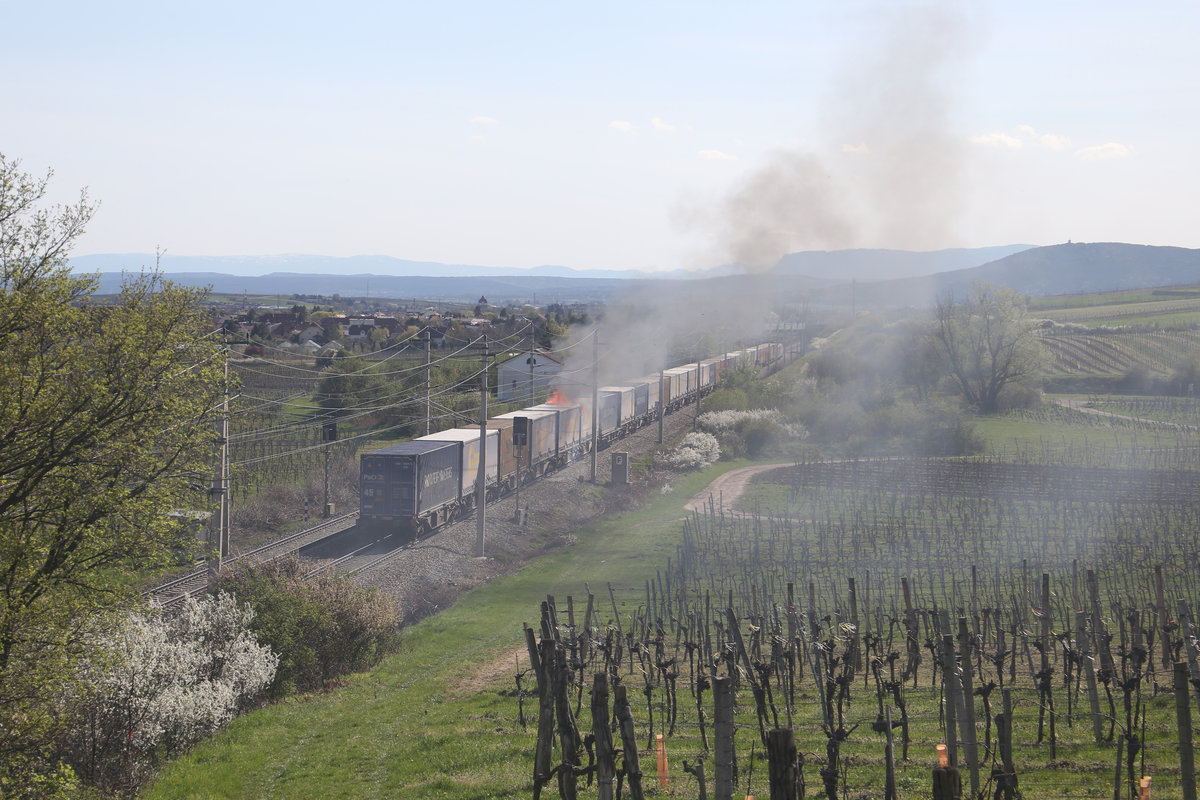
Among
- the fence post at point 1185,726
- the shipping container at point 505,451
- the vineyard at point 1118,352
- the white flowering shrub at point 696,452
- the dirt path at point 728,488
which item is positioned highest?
the vineyard at point 1118,352

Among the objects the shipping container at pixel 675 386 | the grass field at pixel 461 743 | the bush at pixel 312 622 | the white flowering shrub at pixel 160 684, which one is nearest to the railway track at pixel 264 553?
the bush at pixel 312 622

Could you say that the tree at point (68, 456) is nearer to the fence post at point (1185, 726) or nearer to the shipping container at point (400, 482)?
the fence post at point (1185, 726)

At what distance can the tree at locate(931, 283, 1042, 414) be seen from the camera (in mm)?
66875

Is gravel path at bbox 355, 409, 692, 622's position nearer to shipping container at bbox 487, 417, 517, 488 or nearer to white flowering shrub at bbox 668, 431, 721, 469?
shipping container at bbox 487, 417, 517, 488

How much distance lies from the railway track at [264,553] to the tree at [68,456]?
544 centimetres

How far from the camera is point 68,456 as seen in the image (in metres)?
13.6

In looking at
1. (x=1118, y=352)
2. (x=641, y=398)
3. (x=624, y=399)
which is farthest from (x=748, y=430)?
(x=1118, y=352)

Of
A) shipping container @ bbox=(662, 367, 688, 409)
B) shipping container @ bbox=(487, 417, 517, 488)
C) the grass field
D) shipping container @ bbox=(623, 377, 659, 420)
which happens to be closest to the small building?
shipping container @ bbox=(623, 377, 659, 420)

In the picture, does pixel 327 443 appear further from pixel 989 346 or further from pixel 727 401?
pixel 989 346

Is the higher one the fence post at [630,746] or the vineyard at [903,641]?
the fence post at [630,746]

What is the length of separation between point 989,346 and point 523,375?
1302 inches

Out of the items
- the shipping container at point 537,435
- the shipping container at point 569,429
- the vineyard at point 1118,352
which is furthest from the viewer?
the vineyard at point 1118,352

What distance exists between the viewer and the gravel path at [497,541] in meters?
27.5

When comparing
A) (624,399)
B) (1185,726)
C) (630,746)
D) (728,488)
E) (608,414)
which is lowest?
(728,488)
